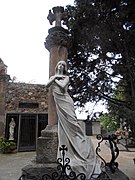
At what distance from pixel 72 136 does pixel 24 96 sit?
7534mm

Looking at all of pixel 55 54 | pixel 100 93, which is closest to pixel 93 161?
pixel 55 54

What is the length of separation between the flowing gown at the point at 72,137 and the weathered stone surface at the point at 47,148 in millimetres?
211

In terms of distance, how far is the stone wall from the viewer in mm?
9938

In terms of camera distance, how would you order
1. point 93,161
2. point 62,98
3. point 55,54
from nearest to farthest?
1. point 93,161
2. point 62,98
3. point 55,54

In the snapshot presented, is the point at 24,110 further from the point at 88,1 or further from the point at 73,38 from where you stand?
the point at 88,1

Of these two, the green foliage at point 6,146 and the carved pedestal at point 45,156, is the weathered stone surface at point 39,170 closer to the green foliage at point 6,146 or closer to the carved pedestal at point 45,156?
the carved pedestal at point 45,156

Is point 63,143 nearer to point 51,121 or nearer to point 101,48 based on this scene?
point 51,121

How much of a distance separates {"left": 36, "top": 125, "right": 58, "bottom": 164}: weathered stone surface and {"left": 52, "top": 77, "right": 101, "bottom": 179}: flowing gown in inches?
8.3

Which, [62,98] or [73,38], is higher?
[73,38]

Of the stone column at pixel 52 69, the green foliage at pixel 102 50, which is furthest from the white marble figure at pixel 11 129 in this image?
the stone column at pixel 52 69

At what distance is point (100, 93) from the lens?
532 centimetres

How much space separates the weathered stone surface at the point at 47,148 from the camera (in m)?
3.10

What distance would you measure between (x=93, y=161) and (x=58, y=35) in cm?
269

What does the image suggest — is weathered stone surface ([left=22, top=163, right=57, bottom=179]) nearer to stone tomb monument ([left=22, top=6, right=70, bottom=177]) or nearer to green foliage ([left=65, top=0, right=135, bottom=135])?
stone tomb monument ([left=22, top=6, right=70, bottom=177])
